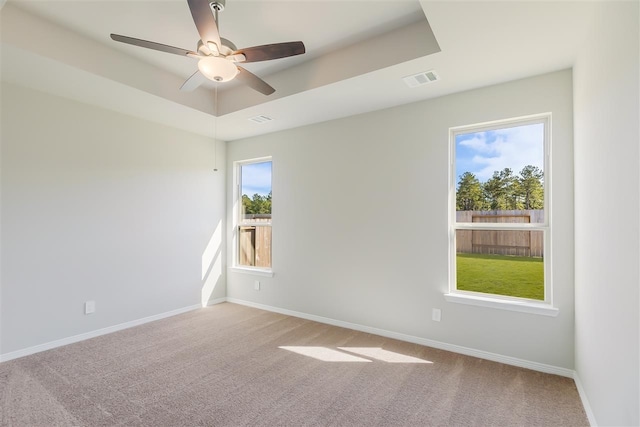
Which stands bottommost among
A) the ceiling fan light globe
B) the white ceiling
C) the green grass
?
the green grass

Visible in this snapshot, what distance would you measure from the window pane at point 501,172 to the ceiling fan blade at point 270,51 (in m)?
2.09

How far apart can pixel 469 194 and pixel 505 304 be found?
1.13 m

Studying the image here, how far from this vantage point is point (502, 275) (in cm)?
308

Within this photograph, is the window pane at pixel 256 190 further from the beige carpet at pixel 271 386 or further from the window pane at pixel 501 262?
the window pane at pixel 501 262

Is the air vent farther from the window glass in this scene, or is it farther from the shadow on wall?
the window glass

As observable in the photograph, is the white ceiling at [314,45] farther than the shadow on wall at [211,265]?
No

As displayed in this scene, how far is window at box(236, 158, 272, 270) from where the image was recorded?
4.83 m

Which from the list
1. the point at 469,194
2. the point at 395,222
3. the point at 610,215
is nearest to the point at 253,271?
the point at 395,222

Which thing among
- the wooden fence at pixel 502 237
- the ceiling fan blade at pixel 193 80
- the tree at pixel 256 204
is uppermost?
the ceiling fan blade at pixel 193 80

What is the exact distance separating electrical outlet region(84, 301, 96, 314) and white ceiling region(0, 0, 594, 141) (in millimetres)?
2275

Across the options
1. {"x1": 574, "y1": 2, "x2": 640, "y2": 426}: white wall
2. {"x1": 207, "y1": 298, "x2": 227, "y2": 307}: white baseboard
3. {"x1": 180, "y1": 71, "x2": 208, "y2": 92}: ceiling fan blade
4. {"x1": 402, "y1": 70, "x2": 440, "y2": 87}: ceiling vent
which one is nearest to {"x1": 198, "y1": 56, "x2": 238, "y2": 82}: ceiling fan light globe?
{"x1": 180, "y1": 71, "x2": 208, "y2": 92}: ceiling fan blade

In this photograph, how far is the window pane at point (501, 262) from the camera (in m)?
2.92

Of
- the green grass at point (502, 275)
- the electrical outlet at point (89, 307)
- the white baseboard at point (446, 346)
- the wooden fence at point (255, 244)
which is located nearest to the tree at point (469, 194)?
the green grass at point (502, 275)

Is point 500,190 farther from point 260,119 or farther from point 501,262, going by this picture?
point 260,119
